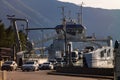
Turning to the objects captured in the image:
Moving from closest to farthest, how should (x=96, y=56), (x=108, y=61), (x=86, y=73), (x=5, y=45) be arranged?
(x=86, y=73) → (x=108, y=61) → (x=96, y=56) → (x=5, y=45)

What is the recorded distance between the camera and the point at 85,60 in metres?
65.4

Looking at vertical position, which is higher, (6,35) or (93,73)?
(6,35)

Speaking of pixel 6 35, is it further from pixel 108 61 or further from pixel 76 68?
pixel 76 68

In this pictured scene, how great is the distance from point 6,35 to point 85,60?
57.5 metres

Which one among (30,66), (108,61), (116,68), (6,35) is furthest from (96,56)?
(116,68)

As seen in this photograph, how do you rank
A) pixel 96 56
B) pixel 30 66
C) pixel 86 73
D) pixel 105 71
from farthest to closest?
1. pixel 96 56
2. pixel 30 66
3. pixel 86 73
4. pixel 105 71

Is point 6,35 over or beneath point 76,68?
over

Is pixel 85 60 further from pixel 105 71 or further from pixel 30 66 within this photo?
pixel 105 71

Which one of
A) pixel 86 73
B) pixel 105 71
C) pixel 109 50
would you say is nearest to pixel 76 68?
pixel 86 73

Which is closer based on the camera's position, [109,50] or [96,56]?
[96,56]

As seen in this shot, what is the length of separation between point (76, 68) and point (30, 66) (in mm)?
12263

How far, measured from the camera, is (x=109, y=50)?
82.9m

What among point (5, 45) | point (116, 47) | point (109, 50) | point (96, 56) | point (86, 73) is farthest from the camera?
point (5, 45)

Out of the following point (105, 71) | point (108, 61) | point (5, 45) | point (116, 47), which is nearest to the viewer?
point (116, 47)
